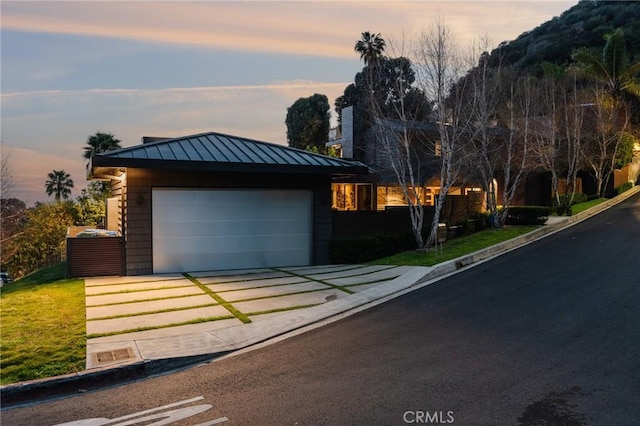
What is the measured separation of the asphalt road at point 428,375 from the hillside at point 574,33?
147 ft

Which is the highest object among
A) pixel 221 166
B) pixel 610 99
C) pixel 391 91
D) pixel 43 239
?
pixel 610 99

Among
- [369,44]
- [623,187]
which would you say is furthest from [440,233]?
[369,44]

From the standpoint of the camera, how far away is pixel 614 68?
30.0m

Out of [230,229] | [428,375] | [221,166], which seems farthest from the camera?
[230,229]

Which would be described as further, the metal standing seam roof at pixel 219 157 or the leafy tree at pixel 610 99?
the leafy tree at pixel 610 99

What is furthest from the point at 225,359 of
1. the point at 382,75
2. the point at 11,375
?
the point at 382,75

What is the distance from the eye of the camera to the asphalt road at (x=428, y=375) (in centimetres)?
448

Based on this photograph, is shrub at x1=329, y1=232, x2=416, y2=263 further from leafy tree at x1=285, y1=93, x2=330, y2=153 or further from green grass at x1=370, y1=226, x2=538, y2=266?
→ leafy tree at x1=285, y1=93, x2=330, y2=153

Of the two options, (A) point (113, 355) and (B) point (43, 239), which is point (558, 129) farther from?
(B) point (43, 239)

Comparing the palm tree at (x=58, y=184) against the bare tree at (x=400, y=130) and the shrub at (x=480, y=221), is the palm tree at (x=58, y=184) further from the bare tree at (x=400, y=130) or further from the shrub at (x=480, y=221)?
the shrub at (x=480, y=221)

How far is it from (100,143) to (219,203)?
1009 inches

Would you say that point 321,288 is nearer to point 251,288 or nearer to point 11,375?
point 251,288

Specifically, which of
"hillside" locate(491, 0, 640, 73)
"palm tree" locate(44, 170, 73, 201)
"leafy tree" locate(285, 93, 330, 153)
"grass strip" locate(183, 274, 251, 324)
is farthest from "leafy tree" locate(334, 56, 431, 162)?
"palm tree" locate(44, 170, 73, 201)

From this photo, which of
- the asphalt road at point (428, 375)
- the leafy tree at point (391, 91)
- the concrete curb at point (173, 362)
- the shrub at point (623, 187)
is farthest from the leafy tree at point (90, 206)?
the shrub at point (623, 187)
